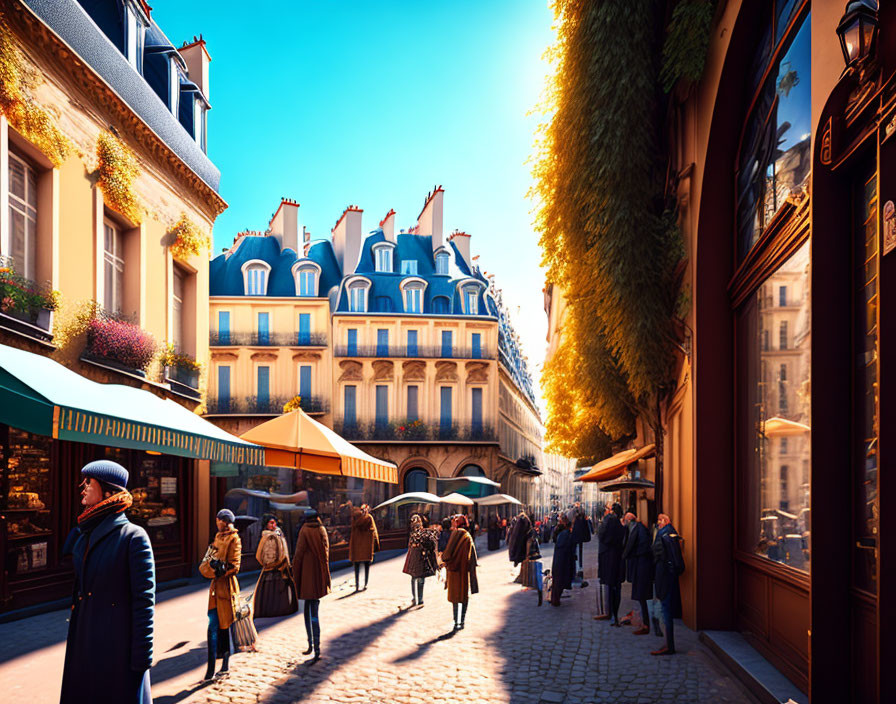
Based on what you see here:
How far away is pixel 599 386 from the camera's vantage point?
1455 centimetres

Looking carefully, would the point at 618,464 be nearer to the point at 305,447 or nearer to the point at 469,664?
the point at 305,447

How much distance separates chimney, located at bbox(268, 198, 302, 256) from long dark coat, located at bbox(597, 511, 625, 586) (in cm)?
3393

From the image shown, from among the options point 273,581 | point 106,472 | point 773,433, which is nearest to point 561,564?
point 273,581

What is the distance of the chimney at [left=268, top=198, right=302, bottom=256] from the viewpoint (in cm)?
4316

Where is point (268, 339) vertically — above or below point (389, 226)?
below

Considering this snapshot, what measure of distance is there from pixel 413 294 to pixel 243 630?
34.2 metres

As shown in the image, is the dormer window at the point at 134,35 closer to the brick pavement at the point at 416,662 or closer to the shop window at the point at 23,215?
the shop window at the point at 23,215

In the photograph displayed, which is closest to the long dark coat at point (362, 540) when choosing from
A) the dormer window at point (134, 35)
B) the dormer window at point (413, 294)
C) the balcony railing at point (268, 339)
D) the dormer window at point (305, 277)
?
the dormer window at point (134, 35)

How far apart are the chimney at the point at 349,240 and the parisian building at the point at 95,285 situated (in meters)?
24.7

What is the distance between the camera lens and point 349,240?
42906 mm

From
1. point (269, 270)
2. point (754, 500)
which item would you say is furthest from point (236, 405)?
point (754, 500)

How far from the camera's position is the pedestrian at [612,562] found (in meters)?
11.4

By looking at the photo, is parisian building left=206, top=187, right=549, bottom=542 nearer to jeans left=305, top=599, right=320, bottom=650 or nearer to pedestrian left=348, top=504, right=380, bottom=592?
pedestrian left=348, top=504, right=380, bottom=592

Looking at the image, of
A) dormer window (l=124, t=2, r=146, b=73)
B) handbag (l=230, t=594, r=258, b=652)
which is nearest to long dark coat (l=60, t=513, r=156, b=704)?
handbag (l=230, t=594, r=258, b=652)
